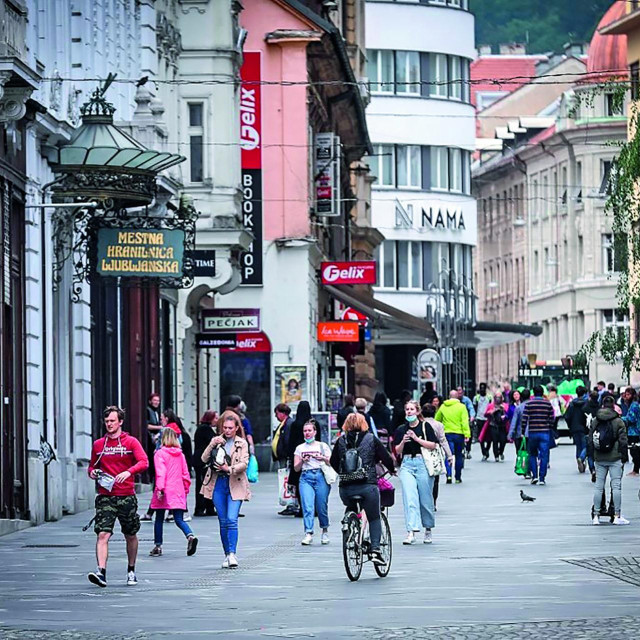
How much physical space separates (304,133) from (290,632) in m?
37.8

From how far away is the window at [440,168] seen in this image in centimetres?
10050

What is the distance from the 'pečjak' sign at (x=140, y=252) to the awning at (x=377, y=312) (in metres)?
26.5

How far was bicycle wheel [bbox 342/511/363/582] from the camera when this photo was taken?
869 inches

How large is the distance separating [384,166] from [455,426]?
183 ft

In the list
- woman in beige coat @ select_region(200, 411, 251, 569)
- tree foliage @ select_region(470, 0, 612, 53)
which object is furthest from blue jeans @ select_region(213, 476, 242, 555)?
tree foliage @ select_region(470, 0, 612, 53)

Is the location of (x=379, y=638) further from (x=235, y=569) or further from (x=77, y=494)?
(x=77, y=494)

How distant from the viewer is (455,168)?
102 metres

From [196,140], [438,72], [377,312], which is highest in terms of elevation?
[438,72]

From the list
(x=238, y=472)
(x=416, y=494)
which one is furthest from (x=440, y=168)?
(x=238, y=472)

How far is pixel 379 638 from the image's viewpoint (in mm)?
16688

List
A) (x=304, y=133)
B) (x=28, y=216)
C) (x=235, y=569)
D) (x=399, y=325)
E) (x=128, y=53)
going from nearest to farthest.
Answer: (x=235, y=569) → (x=28, y=216) → (x=128, y=53) → (x=304, y=133) → (x=399, y=325)

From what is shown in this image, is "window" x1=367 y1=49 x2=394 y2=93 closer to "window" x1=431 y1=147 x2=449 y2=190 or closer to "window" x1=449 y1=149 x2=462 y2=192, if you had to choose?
"window" x1=431 y1=147 x2=449 y2=190

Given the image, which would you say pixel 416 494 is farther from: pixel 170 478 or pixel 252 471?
pixel 252 471

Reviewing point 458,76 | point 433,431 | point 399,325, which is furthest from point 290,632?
point 458,76
